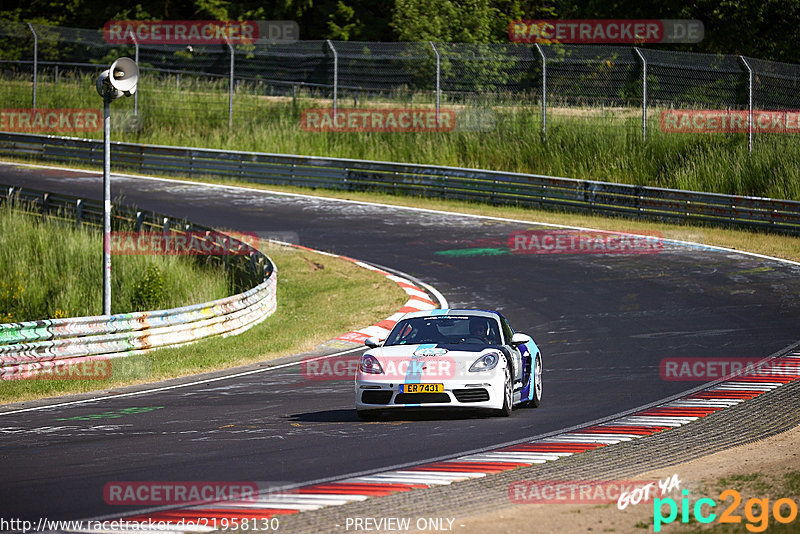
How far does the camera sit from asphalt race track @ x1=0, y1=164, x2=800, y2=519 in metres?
8.68

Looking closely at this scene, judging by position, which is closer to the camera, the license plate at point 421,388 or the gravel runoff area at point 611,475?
the gravel runoff area at point 611,475

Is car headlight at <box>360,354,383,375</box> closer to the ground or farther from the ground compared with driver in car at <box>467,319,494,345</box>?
closer to the ground

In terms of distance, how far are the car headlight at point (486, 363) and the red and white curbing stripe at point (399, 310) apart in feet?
21.4

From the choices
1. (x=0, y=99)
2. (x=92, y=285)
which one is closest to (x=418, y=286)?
(x=92, y=285)

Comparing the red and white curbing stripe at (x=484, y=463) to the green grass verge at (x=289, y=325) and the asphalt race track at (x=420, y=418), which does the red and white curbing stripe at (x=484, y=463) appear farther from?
the green grass verge at (x=289, y=325)

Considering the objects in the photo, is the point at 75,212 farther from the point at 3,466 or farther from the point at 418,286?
the point at 3,466

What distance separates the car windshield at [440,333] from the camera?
38.0ft

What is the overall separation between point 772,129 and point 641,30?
69.3ft

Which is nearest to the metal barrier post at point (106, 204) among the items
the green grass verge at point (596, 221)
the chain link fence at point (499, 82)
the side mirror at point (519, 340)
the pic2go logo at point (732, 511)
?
the side mirror at point (519, 340)

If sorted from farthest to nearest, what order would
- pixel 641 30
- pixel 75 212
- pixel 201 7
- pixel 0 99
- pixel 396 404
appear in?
pixel 201 7 < pixel 641 30 < pixel 0 99 < pixel 75 212 < pixel 396 404

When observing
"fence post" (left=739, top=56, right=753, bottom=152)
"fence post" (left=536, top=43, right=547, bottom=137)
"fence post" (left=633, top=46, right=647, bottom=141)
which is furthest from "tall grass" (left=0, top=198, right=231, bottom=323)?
"fence post" (left=739, top=56, right=753, bottom=152)

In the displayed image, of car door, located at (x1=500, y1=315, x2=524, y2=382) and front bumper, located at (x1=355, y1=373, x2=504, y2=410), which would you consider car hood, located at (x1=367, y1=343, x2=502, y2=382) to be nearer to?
front bumper, located at (x1=355, y1=373, x2=504, y2=410)

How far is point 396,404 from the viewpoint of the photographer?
1069 centimetres

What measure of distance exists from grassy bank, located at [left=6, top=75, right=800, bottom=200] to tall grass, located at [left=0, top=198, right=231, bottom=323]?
13.4 m
